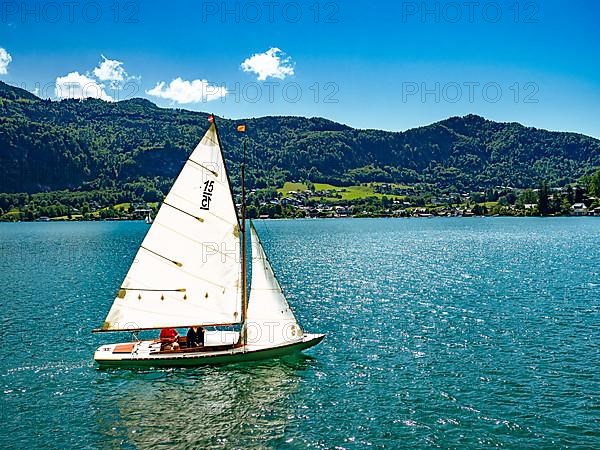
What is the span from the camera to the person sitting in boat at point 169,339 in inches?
1496

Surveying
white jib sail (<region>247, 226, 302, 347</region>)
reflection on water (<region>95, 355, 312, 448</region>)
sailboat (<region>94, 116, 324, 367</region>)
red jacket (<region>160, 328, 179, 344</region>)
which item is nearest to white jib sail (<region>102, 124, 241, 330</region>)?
sailboat (<region>94, 116, 324, 367</region>)

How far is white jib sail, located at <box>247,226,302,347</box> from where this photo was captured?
125 feet

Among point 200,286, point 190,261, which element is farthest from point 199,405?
point 190,261

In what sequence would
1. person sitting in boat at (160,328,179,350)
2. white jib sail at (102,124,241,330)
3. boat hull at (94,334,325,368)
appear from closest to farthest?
white jib sail at (102,124,241,330), boat hull at (94,334,325,368), person sitting in boat at (160,328,179,350)

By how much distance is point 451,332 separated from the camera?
47.8 meters

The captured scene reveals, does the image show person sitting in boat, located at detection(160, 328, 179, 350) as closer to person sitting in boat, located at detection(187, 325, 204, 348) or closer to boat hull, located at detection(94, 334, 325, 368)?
boat hull, located at detection(94, 334, 325, 368)

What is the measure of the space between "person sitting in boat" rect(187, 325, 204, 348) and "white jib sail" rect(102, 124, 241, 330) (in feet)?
1.72

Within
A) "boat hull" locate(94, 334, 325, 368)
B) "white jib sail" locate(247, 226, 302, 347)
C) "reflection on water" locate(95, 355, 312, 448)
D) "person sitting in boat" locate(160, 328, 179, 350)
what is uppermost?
"white jib sail" locate(247, 226, 302, 347)

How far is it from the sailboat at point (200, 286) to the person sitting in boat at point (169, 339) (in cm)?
24

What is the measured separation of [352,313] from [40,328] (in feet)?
102

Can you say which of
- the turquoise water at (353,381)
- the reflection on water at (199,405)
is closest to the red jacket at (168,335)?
the reflection on water at (199,405)

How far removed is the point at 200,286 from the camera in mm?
38094

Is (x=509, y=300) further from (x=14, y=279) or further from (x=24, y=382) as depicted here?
(x=14, y=279)

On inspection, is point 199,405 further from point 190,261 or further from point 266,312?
point 190,261
